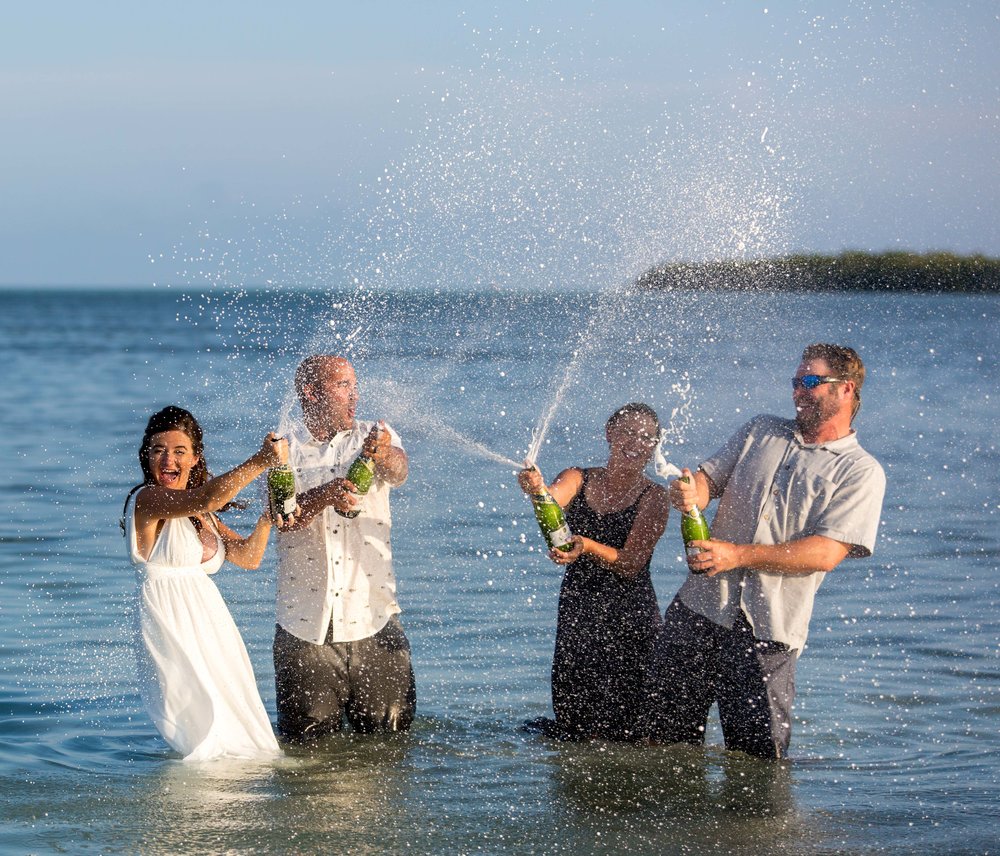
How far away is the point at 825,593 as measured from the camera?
1239cm

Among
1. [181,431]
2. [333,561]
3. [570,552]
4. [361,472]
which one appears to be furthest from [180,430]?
[570,552]

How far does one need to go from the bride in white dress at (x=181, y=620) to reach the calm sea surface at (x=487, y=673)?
12.5 inches

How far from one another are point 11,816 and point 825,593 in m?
7.50

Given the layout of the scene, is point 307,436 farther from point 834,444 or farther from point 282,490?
point 834,444

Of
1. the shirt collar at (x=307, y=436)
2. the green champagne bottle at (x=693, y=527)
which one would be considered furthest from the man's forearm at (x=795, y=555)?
the shirt collar at (x=307, y=436)

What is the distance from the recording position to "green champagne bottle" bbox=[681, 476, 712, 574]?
6887 millimetres

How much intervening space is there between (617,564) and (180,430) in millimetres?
2232

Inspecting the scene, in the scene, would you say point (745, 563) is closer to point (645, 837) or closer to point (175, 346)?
point (645, 837)

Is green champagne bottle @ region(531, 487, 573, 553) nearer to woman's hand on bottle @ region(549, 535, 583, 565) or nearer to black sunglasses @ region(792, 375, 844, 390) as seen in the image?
woman's hand on bottle @ region(549, 535, 583, 565)

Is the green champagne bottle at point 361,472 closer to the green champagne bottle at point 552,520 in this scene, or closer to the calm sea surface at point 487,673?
the green champagne bottle at point 552,520

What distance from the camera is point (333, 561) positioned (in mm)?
7387

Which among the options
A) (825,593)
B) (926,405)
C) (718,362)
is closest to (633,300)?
(718,362)

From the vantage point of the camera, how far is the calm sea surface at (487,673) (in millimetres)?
6699

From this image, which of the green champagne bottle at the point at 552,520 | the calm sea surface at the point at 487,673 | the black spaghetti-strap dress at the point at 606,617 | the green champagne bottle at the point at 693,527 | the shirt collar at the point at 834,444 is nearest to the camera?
the calm sea surface at the point at 487,673
